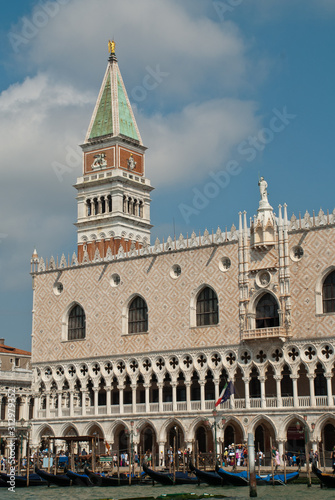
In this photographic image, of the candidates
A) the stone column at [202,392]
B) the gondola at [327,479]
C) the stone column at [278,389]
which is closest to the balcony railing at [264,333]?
the stone column at [278,389]

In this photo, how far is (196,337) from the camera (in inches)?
1594

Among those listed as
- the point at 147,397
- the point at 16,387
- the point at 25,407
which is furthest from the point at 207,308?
the point at 25,407

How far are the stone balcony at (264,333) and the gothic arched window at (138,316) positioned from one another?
628 cm

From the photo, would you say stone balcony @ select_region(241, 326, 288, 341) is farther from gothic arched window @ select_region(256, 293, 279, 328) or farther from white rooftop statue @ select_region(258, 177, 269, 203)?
white rooftop statue @ select_region(258, 177, 269, 203)

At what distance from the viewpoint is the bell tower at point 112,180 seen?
57469 mm

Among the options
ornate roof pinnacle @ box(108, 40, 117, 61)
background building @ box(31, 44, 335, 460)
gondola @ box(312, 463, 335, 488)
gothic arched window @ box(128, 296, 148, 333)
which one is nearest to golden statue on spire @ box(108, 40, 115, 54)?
ornate roof pinnacle @ box(108, 40, 117, 61)

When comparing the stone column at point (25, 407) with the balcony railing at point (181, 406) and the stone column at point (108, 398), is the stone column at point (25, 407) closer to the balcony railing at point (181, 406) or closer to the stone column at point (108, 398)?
the stone column at point (108, 398)

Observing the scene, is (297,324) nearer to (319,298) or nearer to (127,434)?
(319,298)

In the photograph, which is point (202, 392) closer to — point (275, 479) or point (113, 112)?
point (275, 479)

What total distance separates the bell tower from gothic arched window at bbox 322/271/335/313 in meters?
22.0

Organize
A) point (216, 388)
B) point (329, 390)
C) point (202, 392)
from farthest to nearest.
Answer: point (202, 392), point (216, 388), point (329, 390)

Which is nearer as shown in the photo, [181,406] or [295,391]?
[295,391]

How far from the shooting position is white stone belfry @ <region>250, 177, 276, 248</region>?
127ft

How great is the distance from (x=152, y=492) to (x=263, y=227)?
13442 mm
